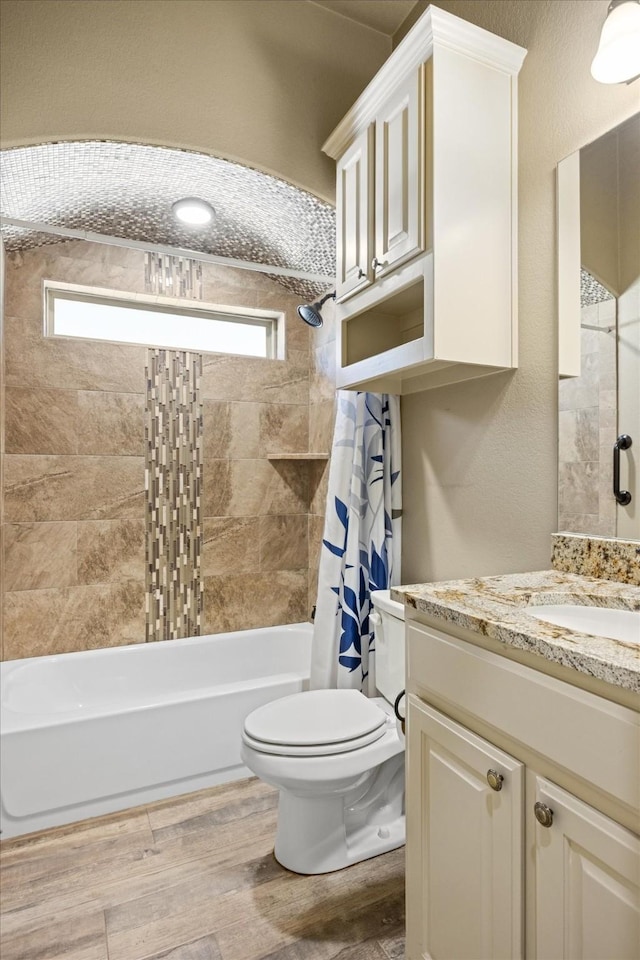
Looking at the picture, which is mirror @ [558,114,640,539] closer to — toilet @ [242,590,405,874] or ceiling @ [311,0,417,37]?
toilet @ [242,590,405,874]

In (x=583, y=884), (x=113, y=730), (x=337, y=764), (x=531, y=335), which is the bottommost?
(x=113, y=730)

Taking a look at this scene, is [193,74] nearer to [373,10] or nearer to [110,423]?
[373,10]

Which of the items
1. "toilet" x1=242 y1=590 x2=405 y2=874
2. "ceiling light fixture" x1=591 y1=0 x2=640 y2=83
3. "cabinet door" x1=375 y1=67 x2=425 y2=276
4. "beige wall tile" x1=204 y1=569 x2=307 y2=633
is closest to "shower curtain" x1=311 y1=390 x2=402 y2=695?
"toilet" x1=242 y1=590 x2=405 y2=874

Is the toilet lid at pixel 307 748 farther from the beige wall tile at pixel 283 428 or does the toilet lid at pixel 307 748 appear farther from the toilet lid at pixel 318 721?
the beige wall tile at pixel 283 428

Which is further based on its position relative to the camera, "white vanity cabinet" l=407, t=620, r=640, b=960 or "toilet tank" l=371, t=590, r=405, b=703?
"toilet tank" l=371, t=590, r=405, b=703

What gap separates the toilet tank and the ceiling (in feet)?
7.16

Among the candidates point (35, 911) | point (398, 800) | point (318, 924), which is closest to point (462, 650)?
point (318, 924)

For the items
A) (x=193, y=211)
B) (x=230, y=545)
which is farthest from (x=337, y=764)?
(x=193, y=211)

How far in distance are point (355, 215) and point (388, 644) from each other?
1.44 meters

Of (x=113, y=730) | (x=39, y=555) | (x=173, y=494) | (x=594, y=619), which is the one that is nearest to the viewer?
(x=594, y=619)

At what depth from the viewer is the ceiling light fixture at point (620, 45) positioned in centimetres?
113

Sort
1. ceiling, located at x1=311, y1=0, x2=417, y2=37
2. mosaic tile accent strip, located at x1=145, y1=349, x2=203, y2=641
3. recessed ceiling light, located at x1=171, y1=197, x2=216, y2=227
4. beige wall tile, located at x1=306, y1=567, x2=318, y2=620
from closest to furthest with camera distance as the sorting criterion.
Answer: ceiling, located at x1=311, y1=0, x2=417, y2=37 → recessed ceiling light, located at x1=171, y1=197, x2=216, y2=227 → mosaic tile accent strip, located at x1=145, y1=349, x2=203, y2=641 → beige wall tile, located at x1=306, y1=567, x2=318, y2=620

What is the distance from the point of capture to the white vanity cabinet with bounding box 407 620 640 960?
27.5 inches

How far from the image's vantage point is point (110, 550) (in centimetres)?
264
